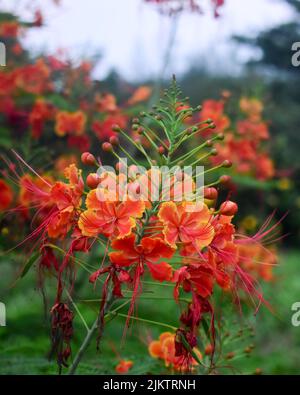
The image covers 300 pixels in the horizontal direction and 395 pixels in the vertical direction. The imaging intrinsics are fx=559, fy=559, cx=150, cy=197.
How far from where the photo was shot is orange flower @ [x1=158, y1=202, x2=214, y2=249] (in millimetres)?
1850

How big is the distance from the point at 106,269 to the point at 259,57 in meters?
15.9

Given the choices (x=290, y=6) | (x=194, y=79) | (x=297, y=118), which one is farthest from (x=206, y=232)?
(x=194, y=79)

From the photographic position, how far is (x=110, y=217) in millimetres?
1846

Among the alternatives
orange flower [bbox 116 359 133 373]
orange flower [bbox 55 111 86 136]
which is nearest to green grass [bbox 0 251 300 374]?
orange flower [bbox 116 359 133 373]

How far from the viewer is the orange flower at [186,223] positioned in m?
1.85

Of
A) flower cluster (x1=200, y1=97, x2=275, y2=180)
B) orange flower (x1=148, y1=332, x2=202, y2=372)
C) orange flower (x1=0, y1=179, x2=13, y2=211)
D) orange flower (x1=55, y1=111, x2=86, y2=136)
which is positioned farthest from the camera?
flower cluster (x1=200, y1=97, x2=275, y2=180)

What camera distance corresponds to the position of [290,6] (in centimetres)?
1566

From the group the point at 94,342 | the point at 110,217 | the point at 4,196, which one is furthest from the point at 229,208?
the point at 94,342

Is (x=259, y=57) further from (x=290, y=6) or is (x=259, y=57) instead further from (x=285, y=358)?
(x=285, y=358)

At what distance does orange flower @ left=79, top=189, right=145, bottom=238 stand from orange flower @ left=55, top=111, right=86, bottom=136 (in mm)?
2462

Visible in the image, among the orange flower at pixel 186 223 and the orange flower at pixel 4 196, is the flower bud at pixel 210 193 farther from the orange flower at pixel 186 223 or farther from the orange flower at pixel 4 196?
the orange flower at pixel 4 196

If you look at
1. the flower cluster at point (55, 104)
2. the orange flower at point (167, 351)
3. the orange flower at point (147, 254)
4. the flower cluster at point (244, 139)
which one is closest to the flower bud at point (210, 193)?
the orange flower at point (147, 254)

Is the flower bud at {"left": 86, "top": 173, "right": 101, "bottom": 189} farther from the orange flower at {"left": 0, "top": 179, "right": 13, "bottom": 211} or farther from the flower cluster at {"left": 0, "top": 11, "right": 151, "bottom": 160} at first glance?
the flower cluster at {"left": 0, "top": 11, "right": 151, "bottom": 160}

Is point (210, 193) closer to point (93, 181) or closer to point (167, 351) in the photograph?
point (93, 181)
